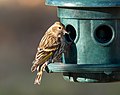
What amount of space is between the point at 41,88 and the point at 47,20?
204 inches

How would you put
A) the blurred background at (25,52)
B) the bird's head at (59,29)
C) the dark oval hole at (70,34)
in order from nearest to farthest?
1. the bird's head at (59,29)
2. the dark oval hole at (70,34)
3. the blurred background at (25,52)

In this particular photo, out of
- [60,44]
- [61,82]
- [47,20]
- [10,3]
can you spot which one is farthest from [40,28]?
[60,44]

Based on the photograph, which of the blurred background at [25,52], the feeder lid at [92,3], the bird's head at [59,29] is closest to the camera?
the feeder lid at [92,3]

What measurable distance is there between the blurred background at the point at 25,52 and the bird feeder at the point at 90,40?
6499 millimetres

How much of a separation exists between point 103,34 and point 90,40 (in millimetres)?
169

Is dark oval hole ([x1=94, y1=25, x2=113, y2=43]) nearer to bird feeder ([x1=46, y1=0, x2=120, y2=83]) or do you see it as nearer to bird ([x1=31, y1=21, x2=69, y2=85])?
bird feeder ([x1=46, y1=0, x2=120, y2=83])

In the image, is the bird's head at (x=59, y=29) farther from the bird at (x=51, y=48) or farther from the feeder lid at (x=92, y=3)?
the feeder lid at (x=92, y=3)

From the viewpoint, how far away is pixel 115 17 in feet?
26.0

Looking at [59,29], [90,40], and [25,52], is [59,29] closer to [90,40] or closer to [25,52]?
[90,40]

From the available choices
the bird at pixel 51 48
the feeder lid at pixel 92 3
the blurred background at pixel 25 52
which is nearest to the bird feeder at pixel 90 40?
the feeder lid at pixel 92 3

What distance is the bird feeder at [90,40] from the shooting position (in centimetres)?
780

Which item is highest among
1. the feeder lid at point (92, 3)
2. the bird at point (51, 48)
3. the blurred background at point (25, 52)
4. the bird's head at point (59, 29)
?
the feeder lid at point (92, 3)

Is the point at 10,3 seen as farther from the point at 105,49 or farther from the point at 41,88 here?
the point at 105,49

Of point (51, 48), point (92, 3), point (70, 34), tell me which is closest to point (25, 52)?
point (70, 34)
